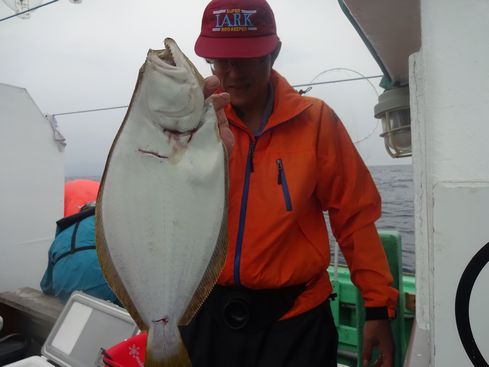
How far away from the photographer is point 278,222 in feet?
4.84

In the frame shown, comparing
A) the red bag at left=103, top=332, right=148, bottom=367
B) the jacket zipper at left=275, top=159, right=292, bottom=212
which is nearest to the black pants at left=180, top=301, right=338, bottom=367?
the jacket zipper at left=275, top=159, right=292, bottom=212

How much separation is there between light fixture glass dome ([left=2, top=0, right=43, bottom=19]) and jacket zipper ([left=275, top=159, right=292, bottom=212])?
15.6 ft

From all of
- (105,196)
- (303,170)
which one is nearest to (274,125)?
(303,170)

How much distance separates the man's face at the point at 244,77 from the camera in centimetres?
160

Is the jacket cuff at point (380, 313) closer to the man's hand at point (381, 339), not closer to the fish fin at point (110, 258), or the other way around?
the man's hand at point (381, 339)

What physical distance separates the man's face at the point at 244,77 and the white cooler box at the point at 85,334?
1.69 metres

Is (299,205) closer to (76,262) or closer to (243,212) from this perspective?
(243,212)

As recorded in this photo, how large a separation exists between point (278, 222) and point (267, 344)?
50cm

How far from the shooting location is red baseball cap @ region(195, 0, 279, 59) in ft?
5.01

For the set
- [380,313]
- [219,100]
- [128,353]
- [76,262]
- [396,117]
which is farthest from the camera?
[76,262]

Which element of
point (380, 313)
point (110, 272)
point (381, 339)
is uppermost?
point (110, 272)

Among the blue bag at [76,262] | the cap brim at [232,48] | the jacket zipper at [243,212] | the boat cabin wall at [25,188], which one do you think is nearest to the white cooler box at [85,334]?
the blue bag at [76,262]

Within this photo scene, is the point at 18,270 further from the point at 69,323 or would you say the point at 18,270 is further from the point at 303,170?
the point at 303,170

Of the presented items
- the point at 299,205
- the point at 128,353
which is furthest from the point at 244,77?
the point at 128,353
